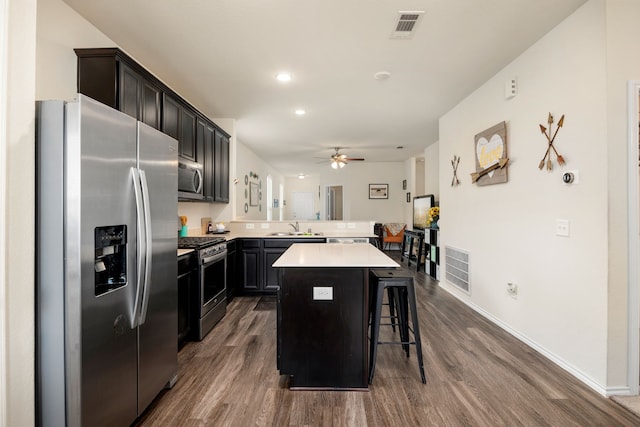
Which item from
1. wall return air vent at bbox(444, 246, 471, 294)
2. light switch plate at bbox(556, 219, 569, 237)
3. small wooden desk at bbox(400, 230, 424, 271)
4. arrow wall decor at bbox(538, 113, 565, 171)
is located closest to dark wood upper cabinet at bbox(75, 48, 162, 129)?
arrow wall decor at bbox(538, 113, 565, 171)

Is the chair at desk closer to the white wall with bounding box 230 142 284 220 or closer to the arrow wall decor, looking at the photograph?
the white wall with bounding box 230 142 284 220

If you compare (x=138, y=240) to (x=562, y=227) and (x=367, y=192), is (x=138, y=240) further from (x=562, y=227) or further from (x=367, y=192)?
(x=367, y=192)

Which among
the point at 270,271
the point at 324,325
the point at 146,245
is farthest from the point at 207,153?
the point at 324,325

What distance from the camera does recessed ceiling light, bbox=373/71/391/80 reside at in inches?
124

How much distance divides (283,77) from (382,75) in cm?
107

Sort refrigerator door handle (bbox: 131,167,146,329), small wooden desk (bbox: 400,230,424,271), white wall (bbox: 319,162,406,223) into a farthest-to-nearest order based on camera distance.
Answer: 1. white wall (bbox: 319,162,406,223)
2. small wooden desk (bbox: 400,230,424,271)
3. refrigerator door handle (bbox: 131,167,146,329)

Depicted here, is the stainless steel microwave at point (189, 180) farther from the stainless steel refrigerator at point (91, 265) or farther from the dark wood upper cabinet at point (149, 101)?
the stainless steel refrigerator at point (91, 265)

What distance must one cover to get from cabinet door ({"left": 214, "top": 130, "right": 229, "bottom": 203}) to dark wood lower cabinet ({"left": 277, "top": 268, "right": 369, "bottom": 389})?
2661mm

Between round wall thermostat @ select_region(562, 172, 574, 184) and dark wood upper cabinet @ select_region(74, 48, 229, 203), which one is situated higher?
dark wood upper cabinet @ select_region(74, 48, 229, 203)

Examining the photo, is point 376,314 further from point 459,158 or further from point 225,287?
point 459,158

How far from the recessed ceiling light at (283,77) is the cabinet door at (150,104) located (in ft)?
3.95

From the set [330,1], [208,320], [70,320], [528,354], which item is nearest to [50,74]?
[70,320]

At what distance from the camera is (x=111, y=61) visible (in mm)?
2197

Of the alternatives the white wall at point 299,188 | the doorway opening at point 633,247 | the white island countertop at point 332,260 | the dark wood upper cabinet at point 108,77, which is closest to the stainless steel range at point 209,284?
the white island countertop at point 332,260
